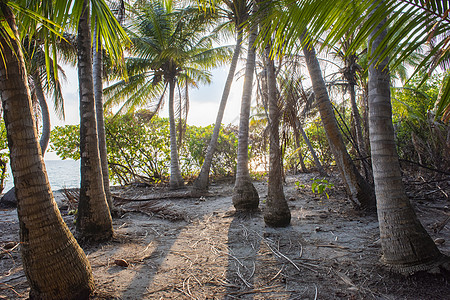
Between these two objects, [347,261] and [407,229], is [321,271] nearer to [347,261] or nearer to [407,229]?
[347,261]

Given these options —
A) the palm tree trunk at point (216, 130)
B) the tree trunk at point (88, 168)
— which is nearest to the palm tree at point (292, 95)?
the tree trunk at point (88, 168)

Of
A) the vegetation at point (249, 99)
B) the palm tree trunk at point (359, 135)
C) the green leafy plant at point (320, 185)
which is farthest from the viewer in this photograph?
the palm tree trunk at point (359, 135)

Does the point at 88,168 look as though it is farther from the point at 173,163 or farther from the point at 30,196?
the point at 173,163

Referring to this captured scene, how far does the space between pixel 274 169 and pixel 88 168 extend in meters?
2.79

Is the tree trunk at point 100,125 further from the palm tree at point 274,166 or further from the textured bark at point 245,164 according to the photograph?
the palm tree at point 274,166

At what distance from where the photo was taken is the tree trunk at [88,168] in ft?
11.5

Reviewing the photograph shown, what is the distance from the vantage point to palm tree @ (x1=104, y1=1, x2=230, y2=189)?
9.30 metres

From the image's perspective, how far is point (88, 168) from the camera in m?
3.48

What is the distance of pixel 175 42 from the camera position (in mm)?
9914

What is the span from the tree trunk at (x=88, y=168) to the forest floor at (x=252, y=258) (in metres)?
0.34

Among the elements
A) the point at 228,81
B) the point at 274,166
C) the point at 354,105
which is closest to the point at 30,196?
the point at 274,166

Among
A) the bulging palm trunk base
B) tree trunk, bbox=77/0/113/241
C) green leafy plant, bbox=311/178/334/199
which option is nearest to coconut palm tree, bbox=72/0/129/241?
tree trunk, bbox=77/0/113/241

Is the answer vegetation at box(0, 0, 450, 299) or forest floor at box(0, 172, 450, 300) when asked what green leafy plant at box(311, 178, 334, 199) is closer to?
vegetation at box(0, 0, 450, 299)

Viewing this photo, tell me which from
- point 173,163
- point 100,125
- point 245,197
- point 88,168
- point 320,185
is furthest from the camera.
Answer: point 173,163
